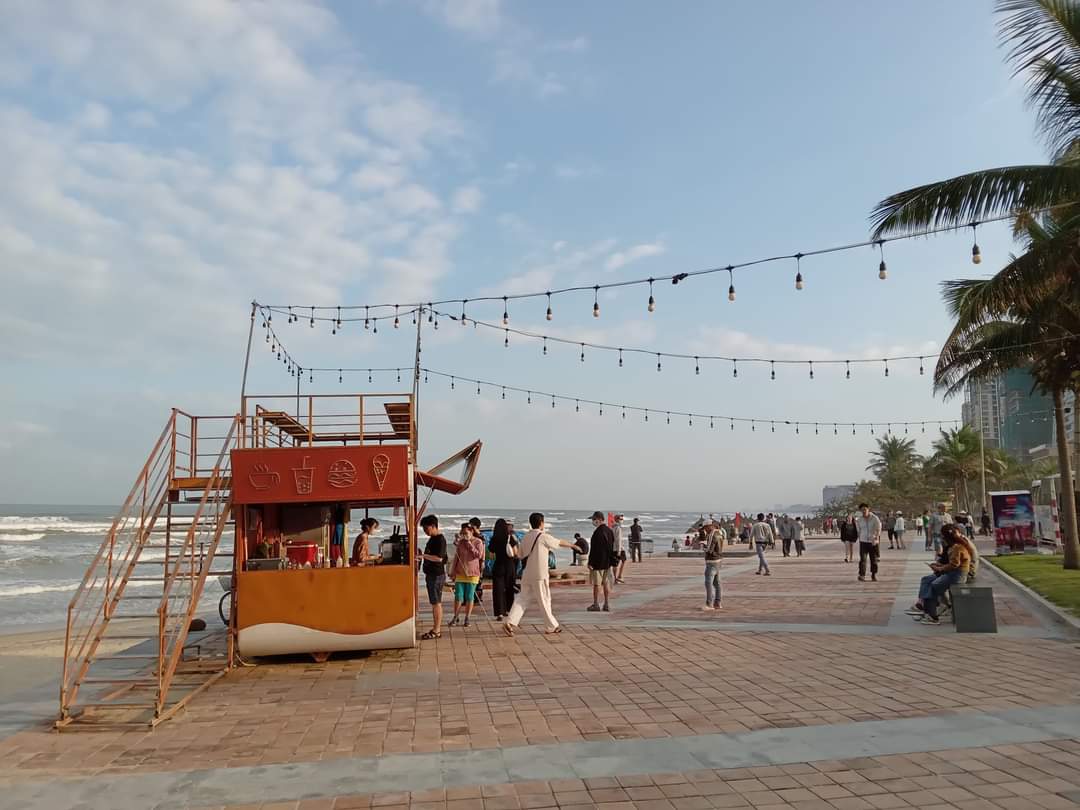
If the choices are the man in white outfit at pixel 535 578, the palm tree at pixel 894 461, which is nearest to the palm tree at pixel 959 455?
the palm tree at pixel 894 461

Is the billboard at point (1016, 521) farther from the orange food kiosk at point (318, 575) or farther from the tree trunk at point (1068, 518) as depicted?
the orange food kiosk at point (318, 575)

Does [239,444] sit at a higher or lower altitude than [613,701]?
higher

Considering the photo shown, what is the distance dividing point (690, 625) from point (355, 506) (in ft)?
17.5

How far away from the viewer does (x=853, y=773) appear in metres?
5.38

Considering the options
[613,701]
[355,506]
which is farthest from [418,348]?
[613,701]

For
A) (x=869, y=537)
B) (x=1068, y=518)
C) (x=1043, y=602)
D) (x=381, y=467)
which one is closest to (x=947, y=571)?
(x=1043, y=602)

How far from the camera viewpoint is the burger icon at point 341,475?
10438 millimetres

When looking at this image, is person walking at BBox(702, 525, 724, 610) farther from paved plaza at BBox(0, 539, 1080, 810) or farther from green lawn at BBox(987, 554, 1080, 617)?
green lawn at BBox(987, 554, 1080, 617)

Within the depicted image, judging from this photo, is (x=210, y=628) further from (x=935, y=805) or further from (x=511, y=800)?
(x=935, y=805)

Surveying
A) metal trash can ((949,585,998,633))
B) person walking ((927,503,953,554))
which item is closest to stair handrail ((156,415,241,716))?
metal trash can ((949,585,998,633))

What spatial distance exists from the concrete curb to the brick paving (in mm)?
7256

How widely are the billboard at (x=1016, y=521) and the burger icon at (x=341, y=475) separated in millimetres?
26393

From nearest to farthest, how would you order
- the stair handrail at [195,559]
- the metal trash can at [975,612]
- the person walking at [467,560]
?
1. the stair handrail at [195,559]
2. the metal trash can at [975,612]
3. the person walking at [467,560]

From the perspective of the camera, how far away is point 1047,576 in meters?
18.8
